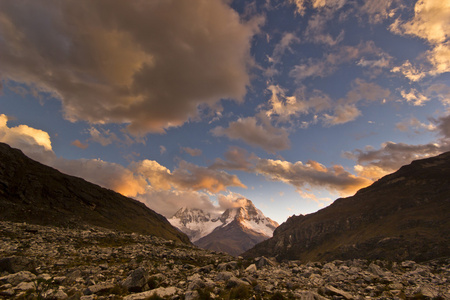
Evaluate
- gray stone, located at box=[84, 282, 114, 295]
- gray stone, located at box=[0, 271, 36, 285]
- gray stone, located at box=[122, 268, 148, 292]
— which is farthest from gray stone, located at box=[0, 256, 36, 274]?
gray stone, located at box=[122, 268, 148, 292]

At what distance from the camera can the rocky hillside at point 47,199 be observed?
76.8 metres

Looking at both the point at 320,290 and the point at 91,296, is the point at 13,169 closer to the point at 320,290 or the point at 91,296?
the point at 91,296

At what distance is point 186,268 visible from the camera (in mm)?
26953

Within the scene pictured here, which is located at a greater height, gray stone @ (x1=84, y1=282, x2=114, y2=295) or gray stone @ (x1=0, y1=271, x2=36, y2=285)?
gray stone @ (x1=84, y1=282, x2=114, y2=295)

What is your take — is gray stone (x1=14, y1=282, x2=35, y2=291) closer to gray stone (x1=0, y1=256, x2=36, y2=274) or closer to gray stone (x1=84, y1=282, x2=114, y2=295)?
gray stone (x1=84, y1=282, x2=114, y2=295)

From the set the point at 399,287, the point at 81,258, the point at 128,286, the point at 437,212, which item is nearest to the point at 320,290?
the point at 399,287

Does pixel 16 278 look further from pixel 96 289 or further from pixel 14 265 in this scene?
pixel 96 289

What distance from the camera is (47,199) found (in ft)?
351

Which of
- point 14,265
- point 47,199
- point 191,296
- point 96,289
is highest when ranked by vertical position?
point 191,296

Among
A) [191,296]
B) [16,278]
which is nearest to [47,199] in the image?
[16,278]

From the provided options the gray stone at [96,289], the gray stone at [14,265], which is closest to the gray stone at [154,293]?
the gray stone at [96,289]

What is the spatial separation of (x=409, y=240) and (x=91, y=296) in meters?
195

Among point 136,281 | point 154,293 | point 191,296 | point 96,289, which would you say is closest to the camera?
point 191,296

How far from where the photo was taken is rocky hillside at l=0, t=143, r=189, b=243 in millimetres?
76788
